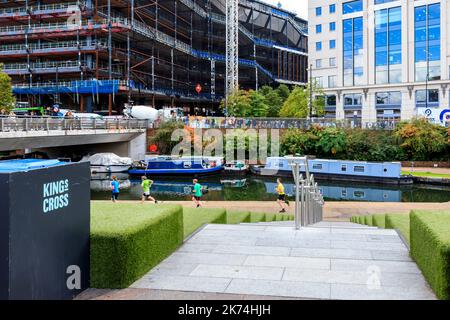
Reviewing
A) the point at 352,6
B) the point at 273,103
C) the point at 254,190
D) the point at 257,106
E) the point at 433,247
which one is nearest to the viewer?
the point at 433,247

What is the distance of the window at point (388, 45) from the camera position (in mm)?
68000

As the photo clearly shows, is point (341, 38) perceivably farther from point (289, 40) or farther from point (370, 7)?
point (289, 40)

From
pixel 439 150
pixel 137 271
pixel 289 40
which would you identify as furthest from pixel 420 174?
pixel 289 40

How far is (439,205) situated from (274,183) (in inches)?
739

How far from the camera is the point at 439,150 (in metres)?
51.5

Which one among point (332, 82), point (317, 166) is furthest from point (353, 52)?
point (317, 166)

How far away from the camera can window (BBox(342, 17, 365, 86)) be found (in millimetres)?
71250

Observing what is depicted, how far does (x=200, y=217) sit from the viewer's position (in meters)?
16.7

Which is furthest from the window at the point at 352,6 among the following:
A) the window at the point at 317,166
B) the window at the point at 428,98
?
the window at the point at 317,166

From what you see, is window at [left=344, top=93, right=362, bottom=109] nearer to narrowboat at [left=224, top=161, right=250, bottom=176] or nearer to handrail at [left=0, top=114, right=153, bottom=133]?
narrowboat at [left=224, top=161, right=250, bottom=176]

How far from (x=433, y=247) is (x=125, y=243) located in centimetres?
514

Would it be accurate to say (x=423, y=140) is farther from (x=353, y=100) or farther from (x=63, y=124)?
(x=63, y=124)

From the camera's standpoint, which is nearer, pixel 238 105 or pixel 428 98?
pixel 428 98

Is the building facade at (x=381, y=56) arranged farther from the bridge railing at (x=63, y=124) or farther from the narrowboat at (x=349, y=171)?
the bridge railing at (x=63, y=124)
